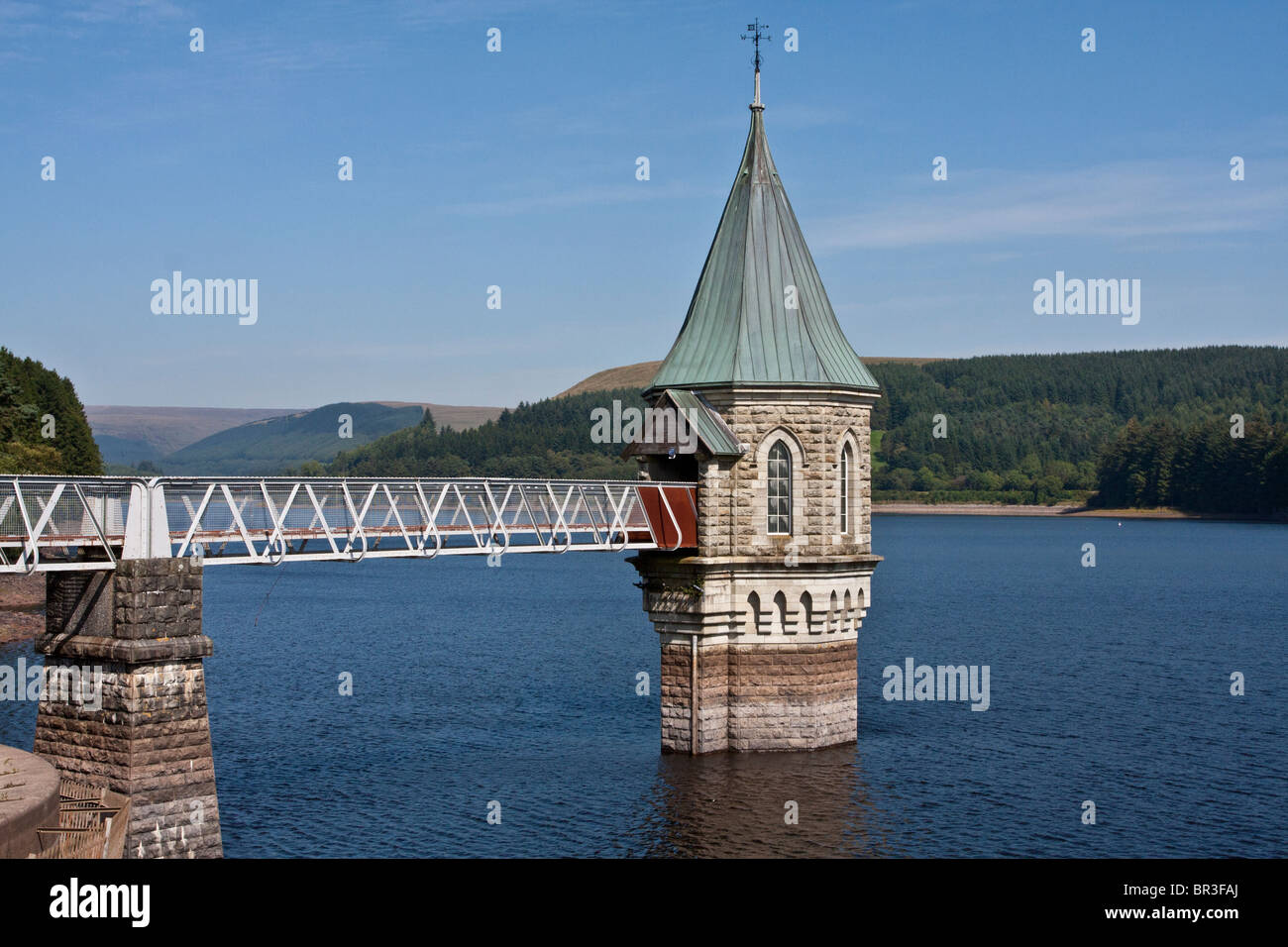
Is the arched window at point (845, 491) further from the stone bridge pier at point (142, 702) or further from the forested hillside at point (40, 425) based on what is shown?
the forested hillside at point (40, 425)

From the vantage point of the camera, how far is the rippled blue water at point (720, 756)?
3516cm

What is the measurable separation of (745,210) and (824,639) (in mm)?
12898

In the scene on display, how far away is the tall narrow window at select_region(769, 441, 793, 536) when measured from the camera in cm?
4256

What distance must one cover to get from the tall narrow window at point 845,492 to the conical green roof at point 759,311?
2166 millimetres

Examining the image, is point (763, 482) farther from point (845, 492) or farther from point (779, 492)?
point (845, 492)

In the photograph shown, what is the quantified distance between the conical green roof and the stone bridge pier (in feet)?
57.7

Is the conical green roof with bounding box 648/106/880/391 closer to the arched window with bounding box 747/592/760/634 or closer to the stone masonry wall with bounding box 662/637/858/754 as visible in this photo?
the arched window with bounding box 747/592/760/634

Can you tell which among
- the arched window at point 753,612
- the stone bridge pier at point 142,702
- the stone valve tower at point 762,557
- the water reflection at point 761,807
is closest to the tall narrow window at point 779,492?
the stone valve tower at point 762,557

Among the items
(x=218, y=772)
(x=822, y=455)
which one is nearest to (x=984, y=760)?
(x=822, y=455)

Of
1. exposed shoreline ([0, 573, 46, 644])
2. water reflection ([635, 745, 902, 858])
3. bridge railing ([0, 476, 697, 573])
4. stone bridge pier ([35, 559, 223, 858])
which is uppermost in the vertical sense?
bridge railing ([0, 476, 697, 573])

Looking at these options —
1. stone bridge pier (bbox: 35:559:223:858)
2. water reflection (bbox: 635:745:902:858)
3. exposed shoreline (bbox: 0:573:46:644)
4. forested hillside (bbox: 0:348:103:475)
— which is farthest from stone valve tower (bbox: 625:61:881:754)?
forested hillside (bbox: 0:348:103:475)
